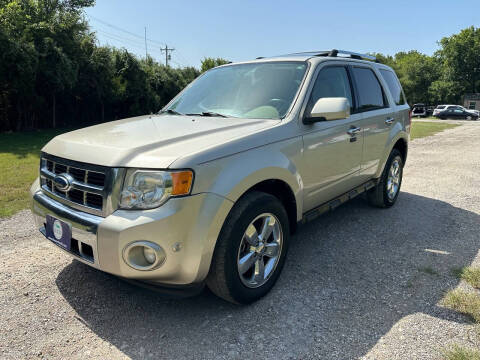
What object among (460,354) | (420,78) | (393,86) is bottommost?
(460,354)

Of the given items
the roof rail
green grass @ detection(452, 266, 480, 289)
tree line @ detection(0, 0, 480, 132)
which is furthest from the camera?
tree line @ detection(0, 0, 480, 132)

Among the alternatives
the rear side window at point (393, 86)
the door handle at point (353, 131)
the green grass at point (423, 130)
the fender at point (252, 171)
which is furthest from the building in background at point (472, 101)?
the fender at point (252, 171)

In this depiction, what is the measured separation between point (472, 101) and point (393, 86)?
56984 mm

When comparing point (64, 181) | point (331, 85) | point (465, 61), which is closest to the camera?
point (64, 181)

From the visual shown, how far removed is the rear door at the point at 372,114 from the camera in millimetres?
4199

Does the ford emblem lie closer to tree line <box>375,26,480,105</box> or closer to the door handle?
the door handle

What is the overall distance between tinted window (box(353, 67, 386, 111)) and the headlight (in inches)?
104

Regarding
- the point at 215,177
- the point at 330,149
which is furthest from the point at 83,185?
the point at 330,149

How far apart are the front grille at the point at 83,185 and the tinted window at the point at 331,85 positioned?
6.03ft

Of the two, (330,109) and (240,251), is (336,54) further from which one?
(240,251)

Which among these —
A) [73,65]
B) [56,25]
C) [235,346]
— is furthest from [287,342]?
[56,25]

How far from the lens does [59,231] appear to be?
257 cm

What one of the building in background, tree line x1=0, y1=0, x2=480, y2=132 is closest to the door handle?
tree line x1=0, y1=0, x2=480, y2=132

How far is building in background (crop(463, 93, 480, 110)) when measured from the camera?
170 feet
